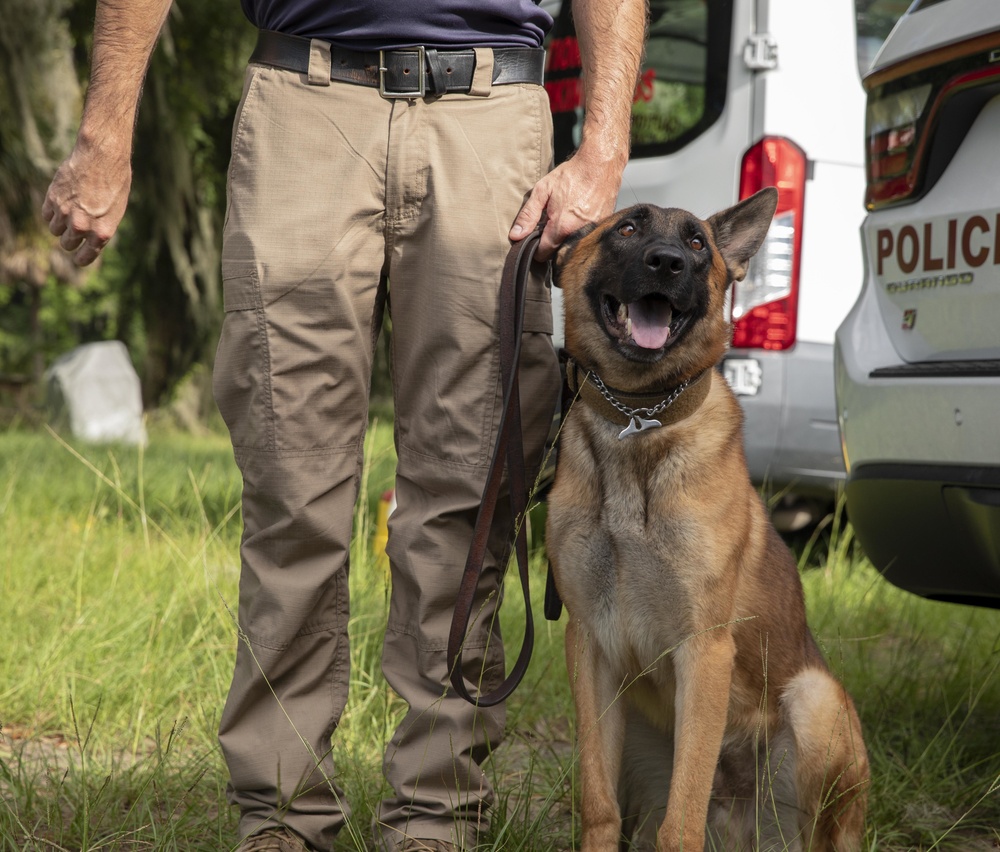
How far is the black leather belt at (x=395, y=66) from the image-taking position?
229cm

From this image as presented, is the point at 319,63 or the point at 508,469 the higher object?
the point at 319,63

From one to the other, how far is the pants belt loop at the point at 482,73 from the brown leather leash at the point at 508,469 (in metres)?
0.31

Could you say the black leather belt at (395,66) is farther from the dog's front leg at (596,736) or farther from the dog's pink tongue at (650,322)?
the dog's front leg at (596,736)

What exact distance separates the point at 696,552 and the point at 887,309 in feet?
2.98

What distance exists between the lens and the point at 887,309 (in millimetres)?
2732

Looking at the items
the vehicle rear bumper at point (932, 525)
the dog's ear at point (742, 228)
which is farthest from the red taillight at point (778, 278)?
the dog's ear at point (742, 228)

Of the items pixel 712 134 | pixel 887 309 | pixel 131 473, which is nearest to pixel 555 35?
pixel 712 134

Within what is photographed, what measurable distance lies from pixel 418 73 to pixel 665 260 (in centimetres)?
62

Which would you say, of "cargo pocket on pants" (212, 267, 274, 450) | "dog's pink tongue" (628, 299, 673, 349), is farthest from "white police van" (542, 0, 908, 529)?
"cargo pocket on pants" (212, 267, 274, 450)

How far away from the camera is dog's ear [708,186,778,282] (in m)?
2.54

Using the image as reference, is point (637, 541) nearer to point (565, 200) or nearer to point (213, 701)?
point (565, 200)

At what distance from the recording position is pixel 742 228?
2.59m

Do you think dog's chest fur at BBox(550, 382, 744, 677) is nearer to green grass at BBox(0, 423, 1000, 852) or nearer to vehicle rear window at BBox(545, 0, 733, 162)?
green grass at BBox(0, 423, 1000, 852)

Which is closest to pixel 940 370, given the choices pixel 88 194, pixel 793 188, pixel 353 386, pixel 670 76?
pixel 353 386
